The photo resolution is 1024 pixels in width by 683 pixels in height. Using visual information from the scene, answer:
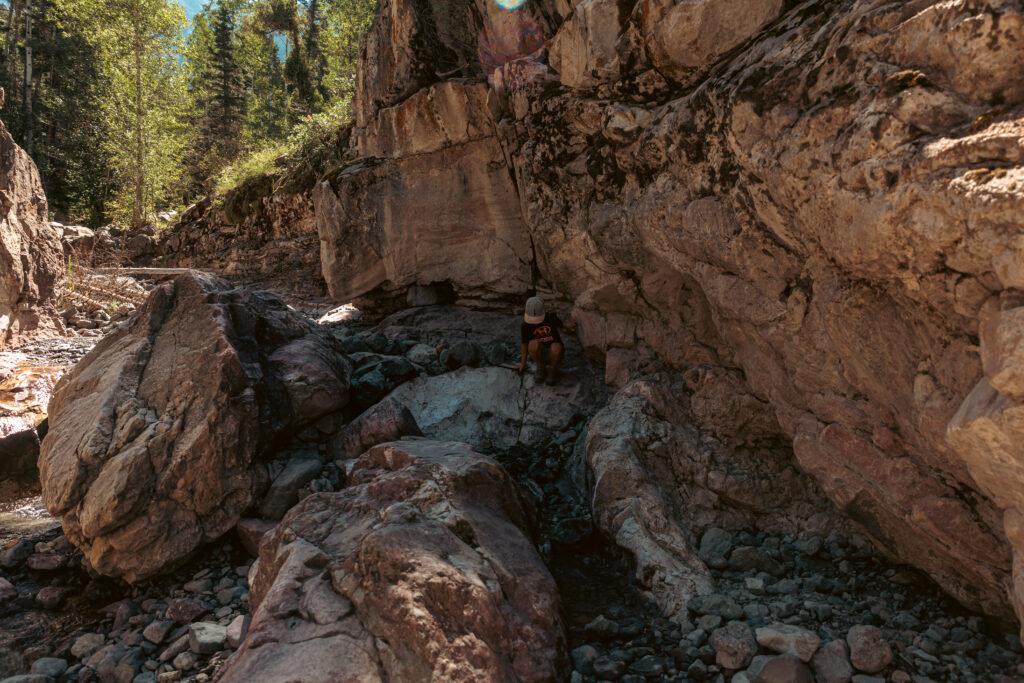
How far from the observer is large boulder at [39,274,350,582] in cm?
429

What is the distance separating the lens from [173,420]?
183 inches

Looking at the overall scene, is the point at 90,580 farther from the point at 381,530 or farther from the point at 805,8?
the point at 805,8

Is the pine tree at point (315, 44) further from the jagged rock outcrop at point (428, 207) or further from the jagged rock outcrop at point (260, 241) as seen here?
the jagged rock outcrop at point (428, 207)

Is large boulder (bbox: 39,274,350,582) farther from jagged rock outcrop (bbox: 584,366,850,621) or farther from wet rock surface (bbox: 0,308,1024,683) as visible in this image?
jagged rock outcrop (bbox: 584,366,850,621)

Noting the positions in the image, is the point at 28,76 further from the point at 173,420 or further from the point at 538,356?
the point at 538,356

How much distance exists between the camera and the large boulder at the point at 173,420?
4289mm

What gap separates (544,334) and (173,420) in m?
3.35

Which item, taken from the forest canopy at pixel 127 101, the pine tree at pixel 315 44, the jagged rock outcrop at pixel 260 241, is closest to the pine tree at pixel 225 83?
the forest canopy at pixel 127 101

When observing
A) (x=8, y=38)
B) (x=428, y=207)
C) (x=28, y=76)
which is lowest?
(x=428, y=207)

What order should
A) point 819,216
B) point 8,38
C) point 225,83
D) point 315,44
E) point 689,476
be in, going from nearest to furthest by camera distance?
point 819,216, point 689,476, point 8,38, point 225,83, point 315,44

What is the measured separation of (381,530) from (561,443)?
102 inches

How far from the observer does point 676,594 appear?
11.9 feet

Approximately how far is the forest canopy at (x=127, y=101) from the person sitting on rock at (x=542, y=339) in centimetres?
1032

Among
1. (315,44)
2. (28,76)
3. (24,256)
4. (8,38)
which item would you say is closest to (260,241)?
(24,256)
